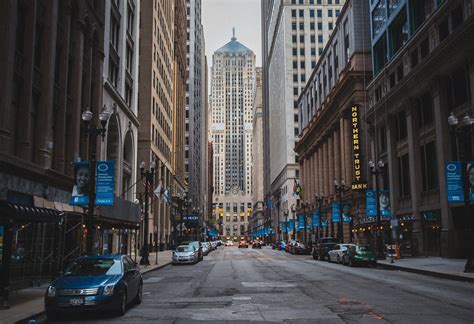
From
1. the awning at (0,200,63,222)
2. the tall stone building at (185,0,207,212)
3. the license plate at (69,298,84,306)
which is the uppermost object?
the tall stone building at (185,0,207,212)

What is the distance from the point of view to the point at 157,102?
73.8m

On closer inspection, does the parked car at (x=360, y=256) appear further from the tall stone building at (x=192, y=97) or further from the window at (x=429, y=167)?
the tall stone building at (x=192, y=97)

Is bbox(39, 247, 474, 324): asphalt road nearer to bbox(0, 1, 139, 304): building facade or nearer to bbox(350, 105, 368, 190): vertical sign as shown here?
bbox(0, 1, 139, 304): building facade

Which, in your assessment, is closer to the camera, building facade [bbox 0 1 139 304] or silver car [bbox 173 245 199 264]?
building facade [bbox 0 1 139 304]

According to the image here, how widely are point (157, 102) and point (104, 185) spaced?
170ft

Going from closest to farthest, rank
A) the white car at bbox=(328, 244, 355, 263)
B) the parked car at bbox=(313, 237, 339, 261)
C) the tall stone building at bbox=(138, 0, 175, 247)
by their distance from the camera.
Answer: the white car at bbox=(328, 244, 355, 263)
the parked car at bbox=(313, 237, 339, 261)
the tall stone building at bbox=(138, 0, 175, 247)

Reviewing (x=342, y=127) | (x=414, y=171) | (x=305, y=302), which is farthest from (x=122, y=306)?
(x=342, y=127)

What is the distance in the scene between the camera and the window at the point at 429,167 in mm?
43312

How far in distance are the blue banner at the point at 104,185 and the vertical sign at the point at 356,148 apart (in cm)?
4344

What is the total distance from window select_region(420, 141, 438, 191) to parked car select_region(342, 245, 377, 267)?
11.2 metres

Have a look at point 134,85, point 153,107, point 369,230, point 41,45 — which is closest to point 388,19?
point 369,230

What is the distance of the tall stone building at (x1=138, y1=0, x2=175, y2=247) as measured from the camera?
66.7 metres

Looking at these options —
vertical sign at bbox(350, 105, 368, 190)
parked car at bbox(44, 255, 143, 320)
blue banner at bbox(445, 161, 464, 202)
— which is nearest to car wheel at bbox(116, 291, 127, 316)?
parked car at bbox(44, 255, 143, 320)

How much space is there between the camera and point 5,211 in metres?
15.5
